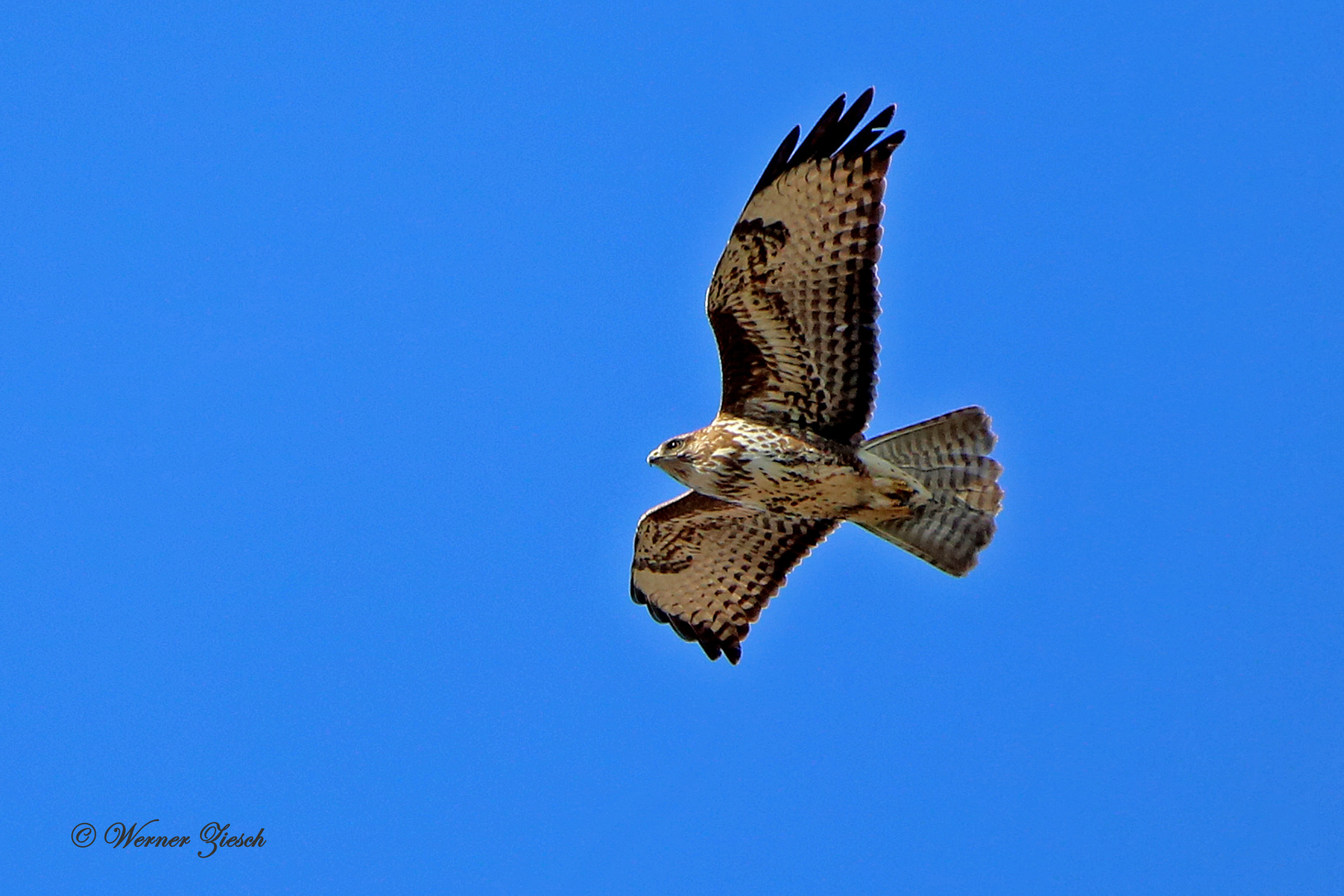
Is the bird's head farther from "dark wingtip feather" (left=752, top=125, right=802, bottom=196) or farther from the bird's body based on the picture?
"dark wingtip feather" (left=752, top=125, right=802, bottom=196)

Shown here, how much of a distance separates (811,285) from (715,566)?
91.6 inches

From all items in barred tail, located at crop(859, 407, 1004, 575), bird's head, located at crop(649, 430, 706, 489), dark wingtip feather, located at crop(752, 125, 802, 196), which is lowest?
barred tail, located at crop(859, 407, 1004, 575)

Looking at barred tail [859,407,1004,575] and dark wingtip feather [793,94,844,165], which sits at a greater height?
dark wingtip feather [793,94,844,165]

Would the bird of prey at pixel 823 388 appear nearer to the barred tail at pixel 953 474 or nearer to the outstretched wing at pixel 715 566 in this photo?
the barred tail at pixel 953 474

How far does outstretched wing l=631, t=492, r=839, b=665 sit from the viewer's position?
10.8m

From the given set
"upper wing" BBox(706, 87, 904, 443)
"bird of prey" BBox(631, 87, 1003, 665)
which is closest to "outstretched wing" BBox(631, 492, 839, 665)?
"bird of prey" BBox(631, 87, 1003, 665)

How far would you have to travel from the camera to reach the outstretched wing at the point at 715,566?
10766 millimetres

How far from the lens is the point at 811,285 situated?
929cm

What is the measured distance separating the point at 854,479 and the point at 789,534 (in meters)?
1.32

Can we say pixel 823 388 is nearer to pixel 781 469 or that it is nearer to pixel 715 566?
pixel 781 469

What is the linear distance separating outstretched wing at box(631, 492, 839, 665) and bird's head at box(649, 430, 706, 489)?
3.39 ft

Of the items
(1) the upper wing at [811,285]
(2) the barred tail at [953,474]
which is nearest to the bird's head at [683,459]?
(1) the upper wing at [811,285]

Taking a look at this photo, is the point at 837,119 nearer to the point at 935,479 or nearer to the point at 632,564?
the point at 935,479

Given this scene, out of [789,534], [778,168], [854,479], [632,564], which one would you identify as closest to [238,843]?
[632,564]
